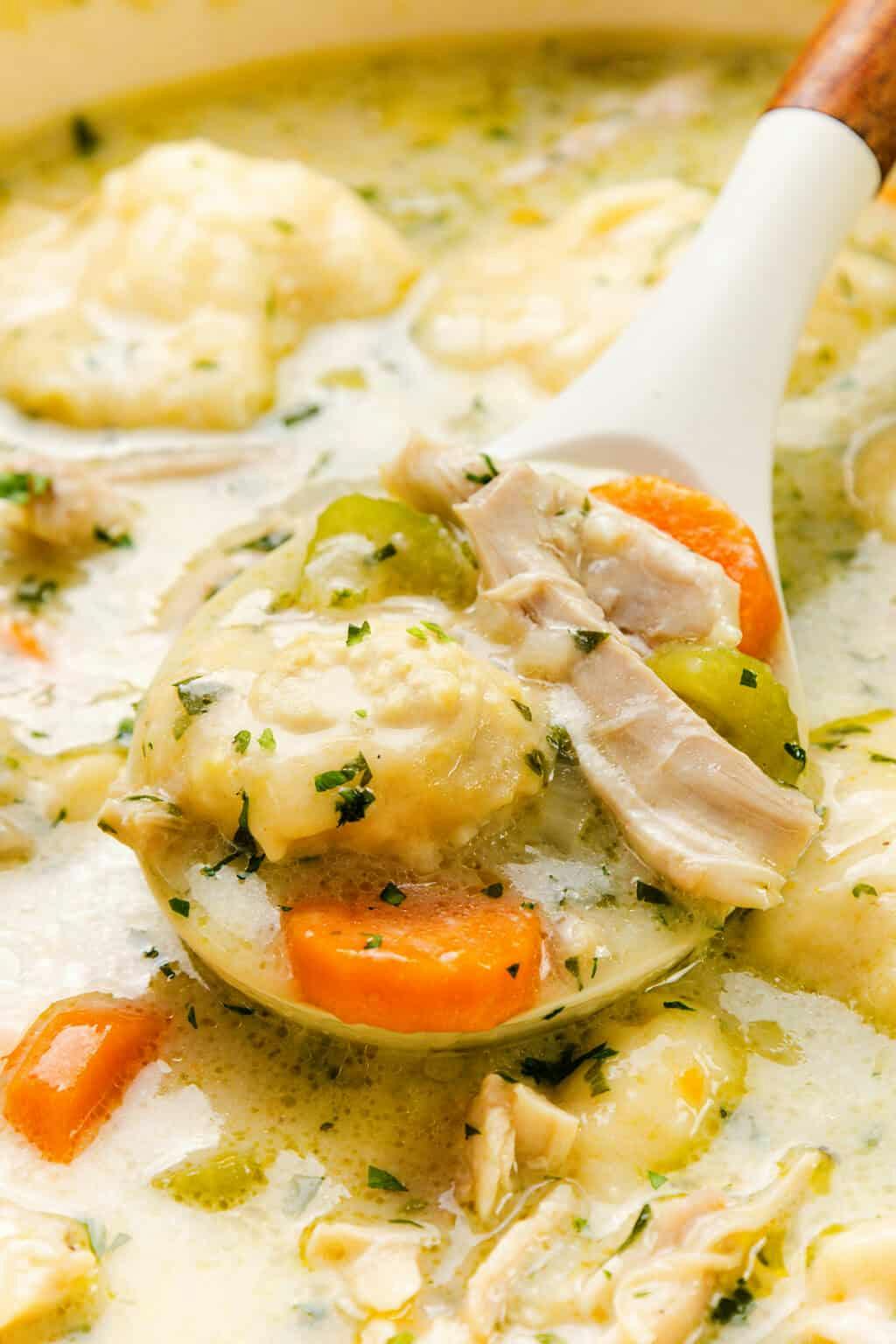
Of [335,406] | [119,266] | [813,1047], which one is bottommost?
[813,1047]

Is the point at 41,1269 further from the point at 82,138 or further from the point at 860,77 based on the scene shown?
the point at 82,138

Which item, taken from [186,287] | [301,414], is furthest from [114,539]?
[186,287]

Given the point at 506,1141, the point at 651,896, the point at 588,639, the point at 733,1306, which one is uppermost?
the point at 588,639

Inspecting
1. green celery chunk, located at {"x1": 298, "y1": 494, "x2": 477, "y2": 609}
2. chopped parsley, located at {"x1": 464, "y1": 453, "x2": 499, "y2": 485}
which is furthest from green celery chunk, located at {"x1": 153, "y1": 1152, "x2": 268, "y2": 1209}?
chopped parsley, located at {"x1": 464, "y1": 453, "x2": 499, "y2": 485}

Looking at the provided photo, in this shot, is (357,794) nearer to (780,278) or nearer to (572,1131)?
(572,1131)

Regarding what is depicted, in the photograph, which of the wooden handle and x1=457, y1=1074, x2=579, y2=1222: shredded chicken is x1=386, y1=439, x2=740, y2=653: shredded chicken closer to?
x1=457, y1=1074, x2=579, y2=1222: shredded chicken

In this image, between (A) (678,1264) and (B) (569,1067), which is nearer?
(A) (678,1264)

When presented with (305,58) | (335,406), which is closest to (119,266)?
(335,406)
